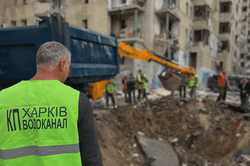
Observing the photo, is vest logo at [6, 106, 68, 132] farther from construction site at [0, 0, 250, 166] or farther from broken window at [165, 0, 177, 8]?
broken window at [165, 0, 177, 8]

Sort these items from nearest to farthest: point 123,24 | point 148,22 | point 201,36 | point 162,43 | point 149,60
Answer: point 149,60
point 148,22
point 162,43
point 123,24
point 201,36

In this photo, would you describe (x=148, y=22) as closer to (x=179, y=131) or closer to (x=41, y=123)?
(x=179, y=131)

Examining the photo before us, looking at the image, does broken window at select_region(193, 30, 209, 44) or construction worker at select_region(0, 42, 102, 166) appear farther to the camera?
broken window at select_region(193, 30, 209, 44)

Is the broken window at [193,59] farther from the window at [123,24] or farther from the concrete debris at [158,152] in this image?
the concrete debris at [158,152]

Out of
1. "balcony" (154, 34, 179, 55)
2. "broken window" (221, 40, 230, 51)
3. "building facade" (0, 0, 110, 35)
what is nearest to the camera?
"balcony" (154, 34, 179, 55)

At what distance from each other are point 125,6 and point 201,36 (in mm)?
14009

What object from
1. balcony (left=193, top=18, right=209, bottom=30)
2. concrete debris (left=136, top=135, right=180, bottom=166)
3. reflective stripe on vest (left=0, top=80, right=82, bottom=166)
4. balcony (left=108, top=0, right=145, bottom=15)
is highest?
balcony (left=108, top=0, right=145, bottom=15)

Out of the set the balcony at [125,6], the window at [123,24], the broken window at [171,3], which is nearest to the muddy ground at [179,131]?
the balcony at [125,6]

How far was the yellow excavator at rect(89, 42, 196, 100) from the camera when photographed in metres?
10.4

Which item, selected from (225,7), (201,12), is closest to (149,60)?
(201,12)

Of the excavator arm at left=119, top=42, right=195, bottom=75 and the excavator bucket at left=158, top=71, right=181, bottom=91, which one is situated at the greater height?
the excavator arm at left=119, top=42, right=195, bottom=75

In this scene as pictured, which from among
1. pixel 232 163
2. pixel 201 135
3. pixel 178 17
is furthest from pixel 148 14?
pixel 232 163

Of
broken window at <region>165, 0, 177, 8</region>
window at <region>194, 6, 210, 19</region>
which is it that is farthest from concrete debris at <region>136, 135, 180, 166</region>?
window at <region>194, 6, 210, 19</region>

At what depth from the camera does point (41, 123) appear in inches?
76.3
